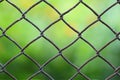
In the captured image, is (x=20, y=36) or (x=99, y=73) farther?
(x=20, y=36)

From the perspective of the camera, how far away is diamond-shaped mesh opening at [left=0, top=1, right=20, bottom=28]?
8.74ft

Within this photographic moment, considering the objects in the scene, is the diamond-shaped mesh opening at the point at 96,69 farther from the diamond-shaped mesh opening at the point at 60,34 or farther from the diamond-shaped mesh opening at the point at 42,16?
the diamond-shaped mesh opening at the point at 42,16

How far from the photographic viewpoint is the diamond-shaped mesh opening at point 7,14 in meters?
2.66

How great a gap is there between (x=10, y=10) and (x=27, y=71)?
0.47m

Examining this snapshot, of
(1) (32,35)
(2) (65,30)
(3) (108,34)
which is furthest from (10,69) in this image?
(3) (108,34)

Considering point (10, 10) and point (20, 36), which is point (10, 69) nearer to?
point (20, 36)

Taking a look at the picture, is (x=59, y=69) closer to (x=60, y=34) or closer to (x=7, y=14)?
(x=60, y=34)

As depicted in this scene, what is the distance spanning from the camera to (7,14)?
109 inches

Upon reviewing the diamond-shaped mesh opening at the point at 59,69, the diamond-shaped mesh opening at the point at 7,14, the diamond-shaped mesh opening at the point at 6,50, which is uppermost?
the diamond-shaped mesh opening at the point at 7,14

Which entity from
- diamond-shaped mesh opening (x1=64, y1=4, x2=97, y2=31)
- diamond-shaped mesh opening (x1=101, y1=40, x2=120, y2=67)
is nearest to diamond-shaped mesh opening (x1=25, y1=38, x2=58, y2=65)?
diamond-shaped mesh opening (x1=64, y1=4, x2=97, y2=31)

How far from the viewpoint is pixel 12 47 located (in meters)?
2.66

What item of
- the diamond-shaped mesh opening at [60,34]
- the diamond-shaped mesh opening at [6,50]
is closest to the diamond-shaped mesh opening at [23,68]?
the diamond-shaped mesh opening at [6,50]

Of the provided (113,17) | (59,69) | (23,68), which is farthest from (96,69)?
(23,68)

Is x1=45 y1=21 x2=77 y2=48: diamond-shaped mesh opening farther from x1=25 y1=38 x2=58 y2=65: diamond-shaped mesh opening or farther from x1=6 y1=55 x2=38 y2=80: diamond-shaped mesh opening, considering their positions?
x1=6 y1=55 x2=38 y2=80: diamond-shaped mesh opening
